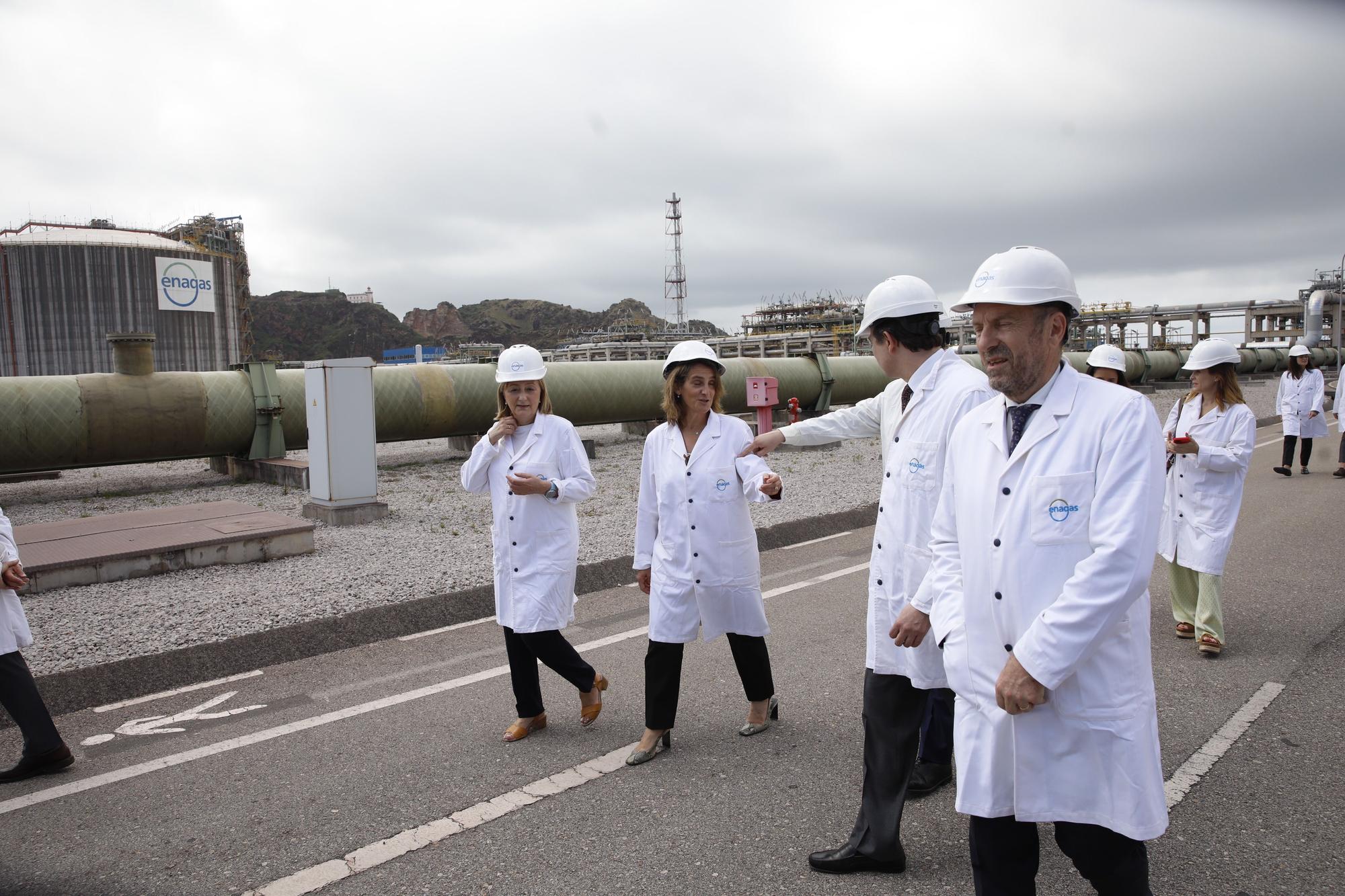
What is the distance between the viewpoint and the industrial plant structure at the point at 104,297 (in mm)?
55531

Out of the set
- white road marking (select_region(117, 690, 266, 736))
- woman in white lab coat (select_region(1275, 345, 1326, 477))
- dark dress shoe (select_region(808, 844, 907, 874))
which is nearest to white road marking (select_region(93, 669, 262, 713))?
white road marking (select_region(117, 690, 266, 736))

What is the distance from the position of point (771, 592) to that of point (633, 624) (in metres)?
1.24

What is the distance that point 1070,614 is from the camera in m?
1.96

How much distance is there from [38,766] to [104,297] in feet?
210

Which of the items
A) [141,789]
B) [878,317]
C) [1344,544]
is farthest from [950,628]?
[1344,544]

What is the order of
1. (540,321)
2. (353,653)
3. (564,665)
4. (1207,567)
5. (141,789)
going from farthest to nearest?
(540,321)
(353,653)
(1207,567)
(564,665)
(141,789)

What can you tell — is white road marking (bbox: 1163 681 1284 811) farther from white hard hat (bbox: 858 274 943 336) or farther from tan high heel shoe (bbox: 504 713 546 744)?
→ tan high heel shoe (bbox: 504 713 546 744)

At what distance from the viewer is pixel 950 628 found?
2326mm

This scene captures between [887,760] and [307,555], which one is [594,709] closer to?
[887,760]

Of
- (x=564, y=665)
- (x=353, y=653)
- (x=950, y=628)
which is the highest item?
(x=950, y=628)

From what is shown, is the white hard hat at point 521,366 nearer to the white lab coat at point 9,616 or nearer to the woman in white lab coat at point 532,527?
the woman in white lab coat at point 532,527

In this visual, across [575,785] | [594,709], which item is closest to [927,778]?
[575,785]

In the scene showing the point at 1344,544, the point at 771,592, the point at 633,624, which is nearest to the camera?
the point at 633,624

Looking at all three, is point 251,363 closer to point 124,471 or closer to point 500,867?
point 124,471
